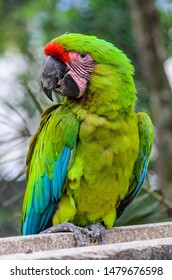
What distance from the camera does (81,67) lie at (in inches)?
98.0

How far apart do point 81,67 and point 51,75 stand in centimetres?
12

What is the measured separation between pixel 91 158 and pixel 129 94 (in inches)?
11.2

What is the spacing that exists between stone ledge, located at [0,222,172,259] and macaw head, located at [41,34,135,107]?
0.55 meters

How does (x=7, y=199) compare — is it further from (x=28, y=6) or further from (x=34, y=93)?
(x=28, y=6)

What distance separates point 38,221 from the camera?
8.55 ft

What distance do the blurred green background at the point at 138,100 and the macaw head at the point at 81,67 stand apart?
484 millimetres

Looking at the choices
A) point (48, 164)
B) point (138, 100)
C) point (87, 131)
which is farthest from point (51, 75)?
point (138, 100)

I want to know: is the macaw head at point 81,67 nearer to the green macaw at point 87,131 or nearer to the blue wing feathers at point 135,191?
the green macaw at point 87,131

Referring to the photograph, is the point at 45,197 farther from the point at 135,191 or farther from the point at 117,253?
the point at 117,253

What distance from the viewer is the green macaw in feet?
8.04

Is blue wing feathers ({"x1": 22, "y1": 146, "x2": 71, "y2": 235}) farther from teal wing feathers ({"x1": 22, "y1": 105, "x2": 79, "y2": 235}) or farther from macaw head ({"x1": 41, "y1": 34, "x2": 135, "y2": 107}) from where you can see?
macaw head ({"x1": 41, "y1": 34, "x2": 135, "y2": 107})

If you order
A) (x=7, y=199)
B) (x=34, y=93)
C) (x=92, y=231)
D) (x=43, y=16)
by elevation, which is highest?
(x=43, y=16)
